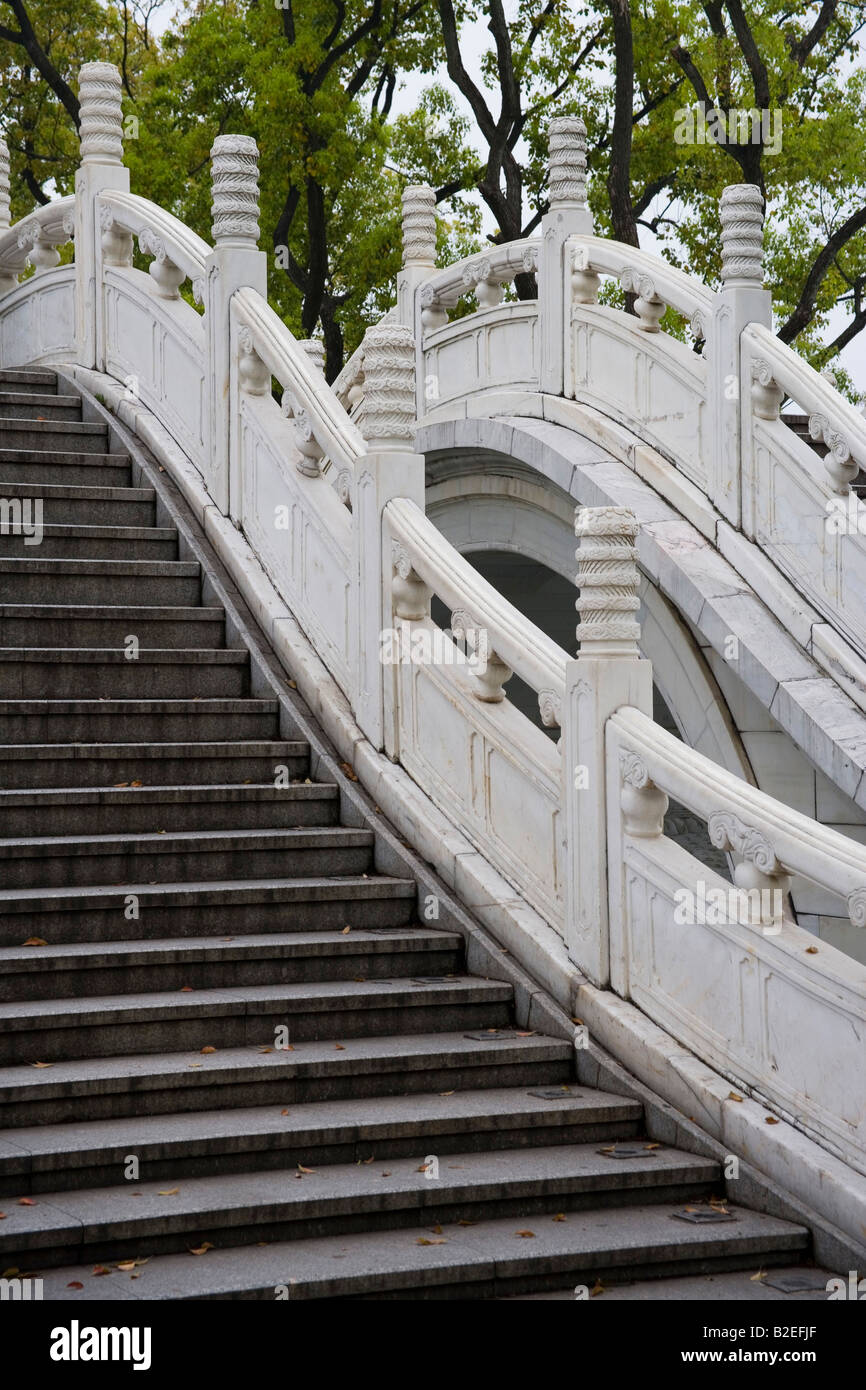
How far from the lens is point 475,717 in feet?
24.3

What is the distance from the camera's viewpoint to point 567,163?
1234 cm

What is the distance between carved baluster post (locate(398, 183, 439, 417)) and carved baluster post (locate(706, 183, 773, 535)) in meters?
4.12

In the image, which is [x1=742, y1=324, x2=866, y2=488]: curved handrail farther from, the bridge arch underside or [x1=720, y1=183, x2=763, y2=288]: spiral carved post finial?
the bridge arch underside

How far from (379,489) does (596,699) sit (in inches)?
78.9

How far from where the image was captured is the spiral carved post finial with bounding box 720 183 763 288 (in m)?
10.4

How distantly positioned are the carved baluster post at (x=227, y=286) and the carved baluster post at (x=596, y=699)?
135 inches

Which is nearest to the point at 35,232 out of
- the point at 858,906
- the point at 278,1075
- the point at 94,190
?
the point at 94,190

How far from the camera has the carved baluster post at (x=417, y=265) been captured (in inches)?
566

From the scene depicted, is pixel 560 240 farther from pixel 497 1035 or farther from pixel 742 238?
pixel 497 1035

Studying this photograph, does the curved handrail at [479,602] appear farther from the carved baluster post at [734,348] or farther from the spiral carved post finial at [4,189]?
the spiral carved post finial at [4,189]

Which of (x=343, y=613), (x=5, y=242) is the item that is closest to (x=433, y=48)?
(x=5, y=242)

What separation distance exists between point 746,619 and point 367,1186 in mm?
5451
